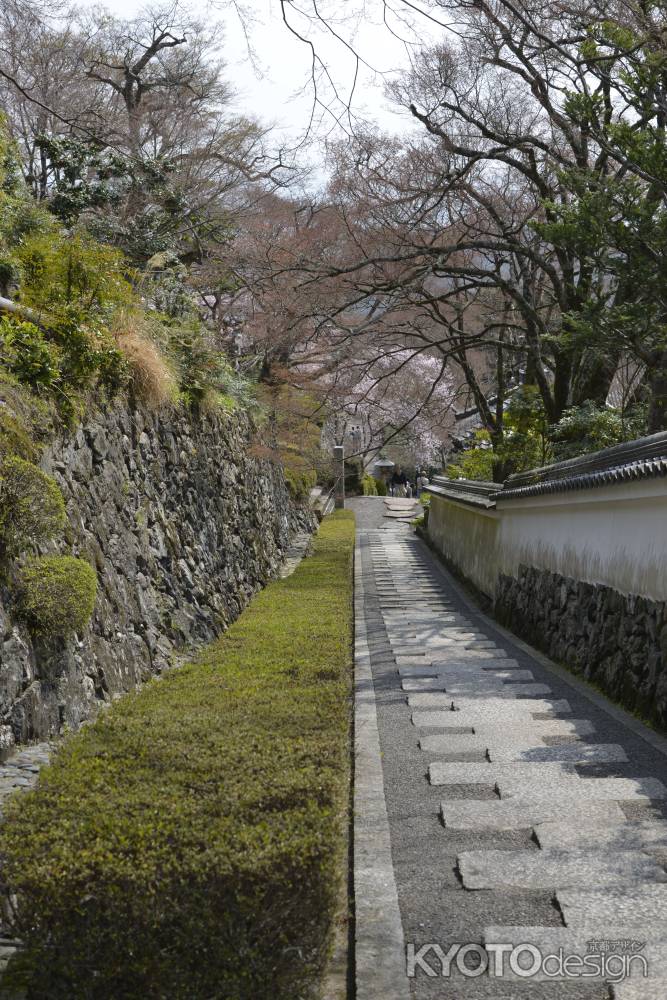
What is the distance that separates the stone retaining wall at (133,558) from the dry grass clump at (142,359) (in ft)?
0.75

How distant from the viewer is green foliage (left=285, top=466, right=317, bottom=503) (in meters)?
24.4

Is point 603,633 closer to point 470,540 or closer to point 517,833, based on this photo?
point 517,833

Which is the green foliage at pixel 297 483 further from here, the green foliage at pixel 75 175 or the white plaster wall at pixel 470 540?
the green foliage at pixel 75 175

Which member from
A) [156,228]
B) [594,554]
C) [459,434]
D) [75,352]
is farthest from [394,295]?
[459,434]

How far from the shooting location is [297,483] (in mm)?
25469

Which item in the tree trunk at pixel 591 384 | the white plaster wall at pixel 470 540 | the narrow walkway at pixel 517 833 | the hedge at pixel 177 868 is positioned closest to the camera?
the hedge at pixel 177 868

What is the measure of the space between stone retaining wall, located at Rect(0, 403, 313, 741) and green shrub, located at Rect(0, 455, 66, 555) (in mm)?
387

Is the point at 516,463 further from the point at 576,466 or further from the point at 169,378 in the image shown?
the point at 169,378

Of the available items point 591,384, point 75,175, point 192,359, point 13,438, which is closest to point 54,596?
point 13,438

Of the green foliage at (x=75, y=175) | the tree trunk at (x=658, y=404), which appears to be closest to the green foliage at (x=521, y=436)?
the tree trunk at (x=658, y=404)

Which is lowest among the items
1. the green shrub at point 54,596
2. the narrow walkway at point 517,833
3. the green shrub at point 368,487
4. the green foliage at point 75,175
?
the narrow walkway at point 517,833

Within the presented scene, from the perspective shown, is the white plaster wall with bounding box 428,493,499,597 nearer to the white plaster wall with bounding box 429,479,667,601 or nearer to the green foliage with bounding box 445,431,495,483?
the white plaster wall with bounding box 429,479,667,601

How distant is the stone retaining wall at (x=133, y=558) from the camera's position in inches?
226

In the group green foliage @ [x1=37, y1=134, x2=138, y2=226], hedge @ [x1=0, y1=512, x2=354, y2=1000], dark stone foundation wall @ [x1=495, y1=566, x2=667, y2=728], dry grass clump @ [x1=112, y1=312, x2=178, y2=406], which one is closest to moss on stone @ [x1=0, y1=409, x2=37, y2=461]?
hedge @ [x1=0, y1=512, x2=354, y2=1000]
